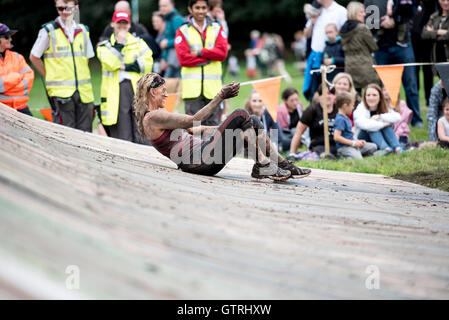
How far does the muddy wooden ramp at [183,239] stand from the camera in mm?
2832

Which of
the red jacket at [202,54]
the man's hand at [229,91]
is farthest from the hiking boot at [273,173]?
the red jacket at [202,54]

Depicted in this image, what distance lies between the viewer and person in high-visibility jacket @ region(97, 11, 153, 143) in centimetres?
879

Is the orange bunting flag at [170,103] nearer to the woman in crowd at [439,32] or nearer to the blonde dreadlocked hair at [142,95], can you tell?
the blonde dreadlocked hair at [142,95]

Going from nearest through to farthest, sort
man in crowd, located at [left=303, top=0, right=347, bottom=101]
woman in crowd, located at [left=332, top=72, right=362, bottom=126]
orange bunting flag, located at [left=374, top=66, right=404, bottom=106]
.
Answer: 1. woman in crowd, located at [left=332, top=72, right=362, bottom=126]
2. orange bunting flag, located at [left=374, top=66, right=404, bottom=106]
3. man in crowd, located at [left=303, top=0, right=347, bottom=101]

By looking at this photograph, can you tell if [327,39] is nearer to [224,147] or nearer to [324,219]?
[224,147]

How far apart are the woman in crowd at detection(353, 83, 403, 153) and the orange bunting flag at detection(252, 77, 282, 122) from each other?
1.24 metres

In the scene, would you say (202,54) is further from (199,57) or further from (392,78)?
(392,78)

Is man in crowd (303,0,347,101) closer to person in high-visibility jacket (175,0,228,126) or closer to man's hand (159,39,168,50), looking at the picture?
person in high-visibility jacket (175,0,228,126)

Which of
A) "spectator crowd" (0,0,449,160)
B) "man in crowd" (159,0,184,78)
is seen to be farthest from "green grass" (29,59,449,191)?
"man in crowd" (159,0,184,78)

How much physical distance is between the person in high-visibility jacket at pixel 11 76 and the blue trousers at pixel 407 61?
6168mm

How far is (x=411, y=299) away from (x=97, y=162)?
2.82 metres

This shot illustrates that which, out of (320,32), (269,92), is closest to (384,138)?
(269,92)

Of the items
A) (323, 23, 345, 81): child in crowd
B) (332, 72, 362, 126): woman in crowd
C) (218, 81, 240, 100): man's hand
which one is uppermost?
(323, 23, 345, 81): child in crowd
